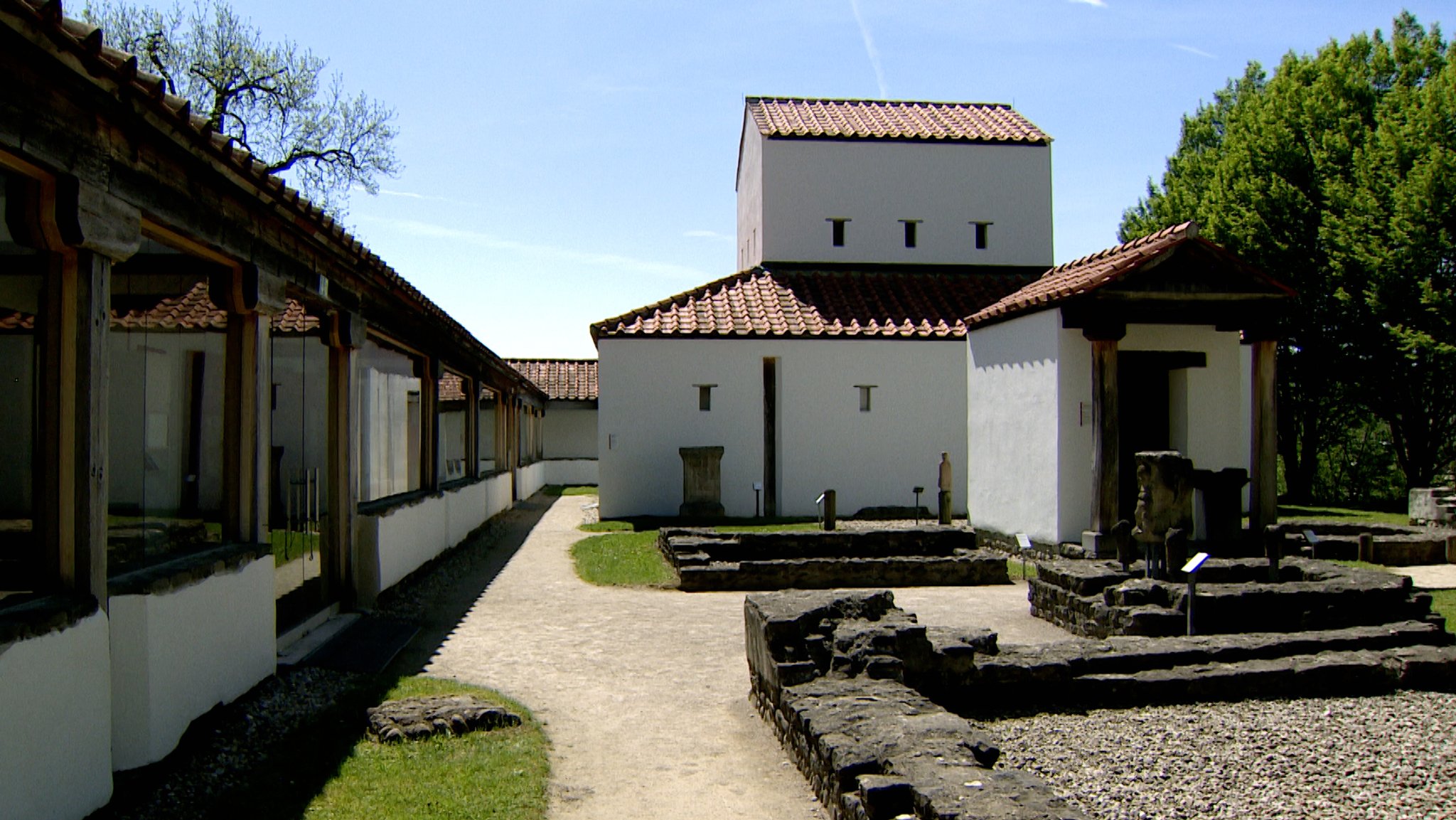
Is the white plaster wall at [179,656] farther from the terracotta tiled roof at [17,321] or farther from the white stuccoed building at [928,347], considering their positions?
the white stuccoed building at [928,347]

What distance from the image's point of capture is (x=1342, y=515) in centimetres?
2303

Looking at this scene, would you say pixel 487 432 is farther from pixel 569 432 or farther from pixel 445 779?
pixel 445 779

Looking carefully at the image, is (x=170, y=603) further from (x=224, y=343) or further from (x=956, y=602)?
(x=956, y=602)

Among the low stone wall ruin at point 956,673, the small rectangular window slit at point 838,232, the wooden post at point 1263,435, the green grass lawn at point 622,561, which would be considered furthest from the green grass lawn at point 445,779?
the small rectangular window slit at point 838,232

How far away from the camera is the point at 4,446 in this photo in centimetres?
498

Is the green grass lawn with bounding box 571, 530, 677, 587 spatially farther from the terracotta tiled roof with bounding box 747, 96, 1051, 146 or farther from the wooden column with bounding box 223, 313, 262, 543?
the terracotta tiled roof with bounding box 747, 96, 1051, 146

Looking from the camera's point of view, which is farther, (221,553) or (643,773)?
(221,553)

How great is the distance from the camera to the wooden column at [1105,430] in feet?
42.5

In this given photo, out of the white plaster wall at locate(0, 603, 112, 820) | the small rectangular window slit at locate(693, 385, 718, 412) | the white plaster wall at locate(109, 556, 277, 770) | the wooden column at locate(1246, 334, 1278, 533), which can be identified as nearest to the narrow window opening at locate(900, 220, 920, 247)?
the small rectangular window slit at locate(693, 385, 718, 412)

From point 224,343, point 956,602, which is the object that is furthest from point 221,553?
point 956,602

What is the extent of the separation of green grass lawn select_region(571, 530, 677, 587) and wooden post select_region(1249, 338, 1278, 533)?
7.74 meters

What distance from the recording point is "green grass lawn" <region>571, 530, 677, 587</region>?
13.0 m

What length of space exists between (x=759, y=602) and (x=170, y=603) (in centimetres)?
384

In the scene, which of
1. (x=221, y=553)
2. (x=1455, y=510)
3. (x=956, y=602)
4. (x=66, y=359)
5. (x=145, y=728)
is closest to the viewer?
(x=66, y=359)
